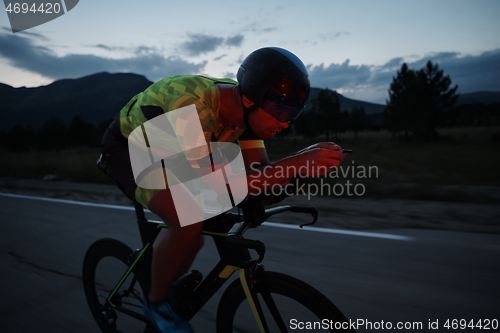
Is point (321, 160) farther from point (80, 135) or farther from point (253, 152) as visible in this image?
point (80, 135)

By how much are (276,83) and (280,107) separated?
118mm

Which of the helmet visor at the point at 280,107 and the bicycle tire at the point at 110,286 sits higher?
the helmet visor at the point at 280,107

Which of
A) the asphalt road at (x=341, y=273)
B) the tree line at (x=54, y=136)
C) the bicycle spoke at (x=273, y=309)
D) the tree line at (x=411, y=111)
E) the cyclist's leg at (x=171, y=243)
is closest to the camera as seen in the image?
the bicycle spoke at (x=273, y=309)

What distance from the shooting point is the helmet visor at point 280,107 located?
1750 millimetres

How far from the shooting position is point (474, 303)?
8.60ft

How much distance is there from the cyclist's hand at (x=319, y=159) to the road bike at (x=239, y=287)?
26 cm

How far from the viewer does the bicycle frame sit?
1682 millimetres

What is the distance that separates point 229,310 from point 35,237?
4092mm

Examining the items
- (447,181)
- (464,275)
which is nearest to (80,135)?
(447,181)

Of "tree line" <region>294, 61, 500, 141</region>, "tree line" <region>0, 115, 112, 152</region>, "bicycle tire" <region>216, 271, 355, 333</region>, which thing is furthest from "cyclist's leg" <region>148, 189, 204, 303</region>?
"tree line" <region>0, 115, 112, 152</region>

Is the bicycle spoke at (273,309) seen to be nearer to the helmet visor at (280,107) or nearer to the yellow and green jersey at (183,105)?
the yellow and green jersey at (183,105)

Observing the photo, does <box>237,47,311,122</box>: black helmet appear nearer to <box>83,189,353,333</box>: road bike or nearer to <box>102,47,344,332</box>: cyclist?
<box>102,47,344,332</box>: cyclist

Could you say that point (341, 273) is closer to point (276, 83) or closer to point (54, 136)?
point (276, 83)

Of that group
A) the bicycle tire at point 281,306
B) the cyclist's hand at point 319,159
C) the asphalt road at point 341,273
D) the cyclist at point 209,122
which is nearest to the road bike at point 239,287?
the bicycle tire at point 281,306
